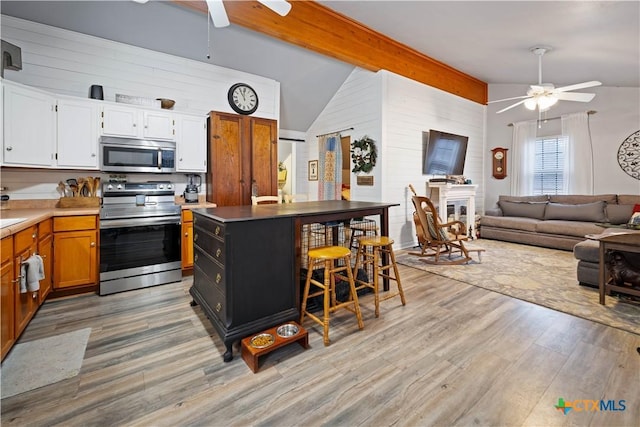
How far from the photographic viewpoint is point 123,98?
11.5 feet

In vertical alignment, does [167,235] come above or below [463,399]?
above

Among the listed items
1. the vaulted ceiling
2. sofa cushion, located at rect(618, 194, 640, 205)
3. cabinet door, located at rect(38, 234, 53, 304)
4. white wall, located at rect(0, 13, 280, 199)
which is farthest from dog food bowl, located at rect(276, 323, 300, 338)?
sofa cushion, located at rect(618, 194, 640, 205)

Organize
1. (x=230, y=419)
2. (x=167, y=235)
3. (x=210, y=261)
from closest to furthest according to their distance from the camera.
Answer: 1. (x=230, y=419)
2. (x=210, y=261)
3. (x=167, y=235)

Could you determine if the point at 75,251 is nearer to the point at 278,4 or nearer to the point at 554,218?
the point at 278,4

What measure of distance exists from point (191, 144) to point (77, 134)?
1192 mm

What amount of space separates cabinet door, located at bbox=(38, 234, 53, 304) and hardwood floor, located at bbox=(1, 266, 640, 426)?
0.60 ft

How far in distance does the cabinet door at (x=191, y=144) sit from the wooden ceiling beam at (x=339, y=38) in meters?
1.31

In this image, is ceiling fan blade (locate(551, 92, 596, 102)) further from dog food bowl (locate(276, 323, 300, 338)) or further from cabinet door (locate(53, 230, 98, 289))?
cabinet door (locate(53, 230, 98, 289))

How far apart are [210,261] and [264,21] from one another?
117 inches

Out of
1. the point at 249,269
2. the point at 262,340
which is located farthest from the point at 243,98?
the point at 262,340

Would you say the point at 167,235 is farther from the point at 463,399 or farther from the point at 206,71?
the point at 463,399

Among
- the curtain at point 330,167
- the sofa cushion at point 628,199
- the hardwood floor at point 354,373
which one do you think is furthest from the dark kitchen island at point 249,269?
the sofa cushion at point 628,199

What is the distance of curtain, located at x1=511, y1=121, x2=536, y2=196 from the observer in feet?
21.0

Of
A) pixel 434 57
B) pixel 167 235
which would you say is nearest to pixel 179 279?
pixel 167 235
